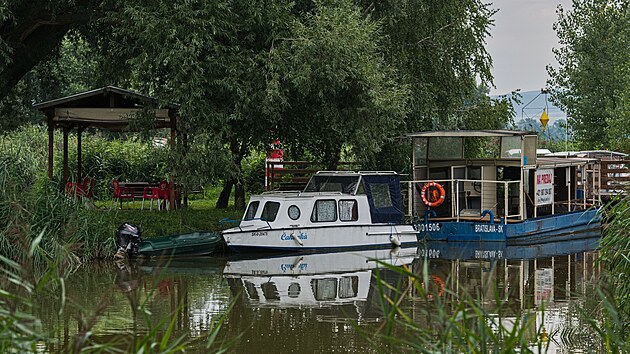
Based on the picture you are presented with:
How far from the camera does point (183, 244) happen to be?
71.4ft

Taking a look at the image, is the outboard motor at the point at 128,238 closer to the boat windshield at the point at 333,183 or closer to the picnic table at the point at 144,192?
the picnic table at the point at 144,192

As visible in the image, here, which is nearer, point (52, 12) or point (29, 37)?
point (52, 12)

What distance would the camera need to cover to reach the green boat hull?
21.1m

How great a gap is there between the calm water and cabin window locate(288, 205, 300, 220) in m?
0.84

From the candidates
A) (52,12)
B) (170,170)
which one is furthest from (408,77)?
(52,12)

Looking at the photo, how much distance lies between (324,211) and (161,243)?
12.7ft

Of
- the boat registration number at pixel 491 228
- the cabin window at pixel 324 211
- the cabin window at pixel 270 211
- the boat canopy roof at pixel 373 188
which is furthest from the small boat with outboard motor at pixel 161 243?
the boat registration number at pixel 491 228

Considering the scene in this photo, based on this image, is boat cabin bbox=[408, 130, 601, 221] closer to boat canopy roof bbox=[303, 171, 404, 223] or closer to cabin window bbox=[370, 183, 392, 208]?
boat canopy roof bbox=[303, 171, 404, 223]

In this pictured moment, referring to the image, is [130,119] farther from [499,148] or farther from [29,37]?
[499,148]

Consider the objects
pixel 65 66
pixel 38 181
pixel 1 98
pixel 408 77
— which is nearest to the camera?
pixel 38 181

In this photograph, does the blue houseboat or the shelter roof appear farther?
the blue houseboat

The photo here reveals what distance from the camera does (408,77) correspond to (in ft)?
85.0

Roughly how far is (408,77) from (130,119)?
7134 millimetres

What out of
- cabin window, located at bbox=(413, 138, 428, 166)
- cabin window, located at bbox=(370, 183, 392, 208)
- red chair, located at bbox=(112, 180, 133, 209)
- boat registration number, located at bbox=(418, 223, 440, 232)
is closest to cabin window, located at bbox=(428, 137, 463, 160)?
cabin window, located at bbox=(413, 138, 428, 166)
